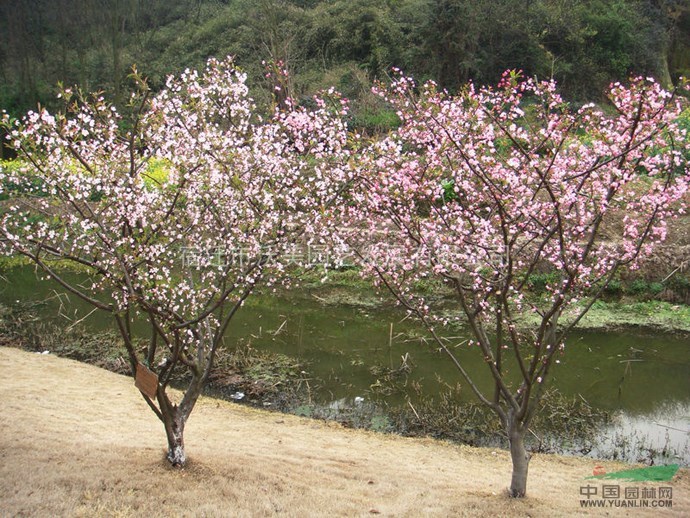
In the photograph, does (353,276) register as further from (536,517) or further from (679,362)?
(536,517)

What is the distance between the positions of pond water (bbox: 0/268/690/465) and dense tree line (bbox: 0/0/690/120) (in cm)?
873

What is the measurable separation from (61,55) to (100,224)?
29103 mm

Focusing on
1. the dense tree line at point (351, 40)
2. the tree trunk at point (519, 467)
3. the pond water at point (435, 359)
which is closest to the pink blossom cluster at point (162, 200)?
the tree trunk at point (519, 467)

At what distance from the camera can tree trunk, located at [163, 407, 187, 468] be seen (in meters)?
4.79

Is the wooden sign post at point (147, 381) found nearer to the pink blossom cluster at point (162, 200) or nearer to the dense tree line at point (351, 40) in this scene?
the pink blossom cluster at point (162, 200)

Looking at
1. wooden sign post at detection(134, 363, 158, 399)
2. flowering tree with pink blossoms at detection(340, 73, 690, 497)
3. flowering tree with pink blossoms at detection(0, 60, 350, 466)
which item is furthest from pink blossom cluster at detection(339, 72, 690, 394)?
wooden sign post at detection(134, 363, 158, 399)

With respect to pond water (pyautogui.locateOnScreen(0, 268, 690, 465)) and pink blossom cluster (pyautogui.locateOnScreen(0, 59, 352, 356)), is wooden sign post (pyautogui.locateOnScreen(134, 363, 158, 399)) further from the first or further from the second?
pond water (pyautogui.locateOnScreen(0, 268, 690, 465))

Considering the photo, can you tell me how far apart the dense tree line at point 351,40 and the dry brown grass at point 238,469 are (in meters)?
12.6

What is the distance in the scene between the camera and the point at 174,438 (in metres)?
4.80

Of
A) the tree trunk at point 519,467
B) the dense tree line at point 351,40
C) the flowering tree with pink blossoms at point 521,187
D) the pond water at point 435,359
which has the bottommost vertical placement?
the tree trunk at point 519,467

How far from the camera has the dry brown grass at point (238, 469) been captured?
4141mm

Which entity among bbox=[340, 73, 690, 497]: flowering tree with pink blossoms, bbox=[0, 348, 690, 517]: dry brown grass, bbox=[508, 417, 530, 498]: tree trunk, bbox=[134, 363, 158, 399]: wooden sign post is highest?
bbox=[340, 73, 690, 497]: flowering tree with pink blossoms

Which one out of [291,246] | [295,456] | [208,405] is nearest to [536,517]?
[295,456]

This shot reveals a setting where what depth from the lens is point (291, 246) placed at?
502 centimetres
